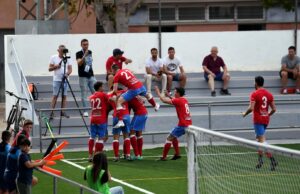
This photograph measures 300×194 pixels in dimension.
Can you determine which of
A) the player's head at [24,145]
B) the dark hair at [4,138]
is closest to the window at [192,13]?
the dark hair at [4,138]

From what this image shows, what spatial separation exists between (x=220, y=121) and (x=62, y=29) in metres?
6.94

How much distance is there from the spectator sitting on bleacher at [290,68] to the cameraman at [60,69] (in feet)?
21.4

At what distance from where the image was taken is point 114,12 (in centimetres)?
3597

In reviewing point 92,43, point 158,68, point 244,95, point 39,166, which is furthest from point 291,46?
point 39,166

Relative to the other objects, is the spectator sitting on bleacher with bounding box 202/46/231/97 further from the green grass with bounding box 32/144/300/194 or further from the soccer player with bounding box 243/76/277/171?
the soccer player with bounding box 243/76/277/171

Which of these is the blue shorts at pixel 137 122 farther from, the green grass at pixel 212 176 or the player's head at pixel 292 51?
the player's head at pixel 292 51

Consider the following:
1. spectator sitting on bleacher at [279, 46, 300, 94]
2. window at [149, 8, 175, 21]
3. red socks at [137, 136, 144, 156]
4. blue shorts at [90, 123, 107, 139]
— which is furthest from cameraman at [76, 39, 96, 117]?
window at [149, 8, 175, 21]

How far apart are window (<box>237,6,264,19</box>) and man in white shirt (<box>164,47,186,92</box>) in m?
14.1

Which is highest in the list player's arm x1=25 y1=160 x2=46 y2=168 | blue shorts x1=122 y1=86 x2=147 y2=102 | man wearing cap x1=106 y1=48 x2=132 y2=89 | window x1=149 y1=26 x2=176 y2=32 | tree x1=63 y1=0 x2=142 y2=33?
tree x1=63 y1=0 x2=142 y2=33

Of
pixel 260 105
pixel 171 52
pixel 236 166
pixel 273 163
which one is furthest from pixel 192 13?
pixel 273 163

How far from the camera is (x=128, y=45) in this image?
103 feet

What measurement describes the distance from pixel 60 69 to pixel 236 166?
16021 millimetres

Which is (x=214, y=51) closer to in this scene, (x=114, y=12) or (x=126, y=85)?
(x=114, y=12)

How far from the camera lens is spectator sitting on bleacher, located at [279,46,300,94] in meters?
30.2
